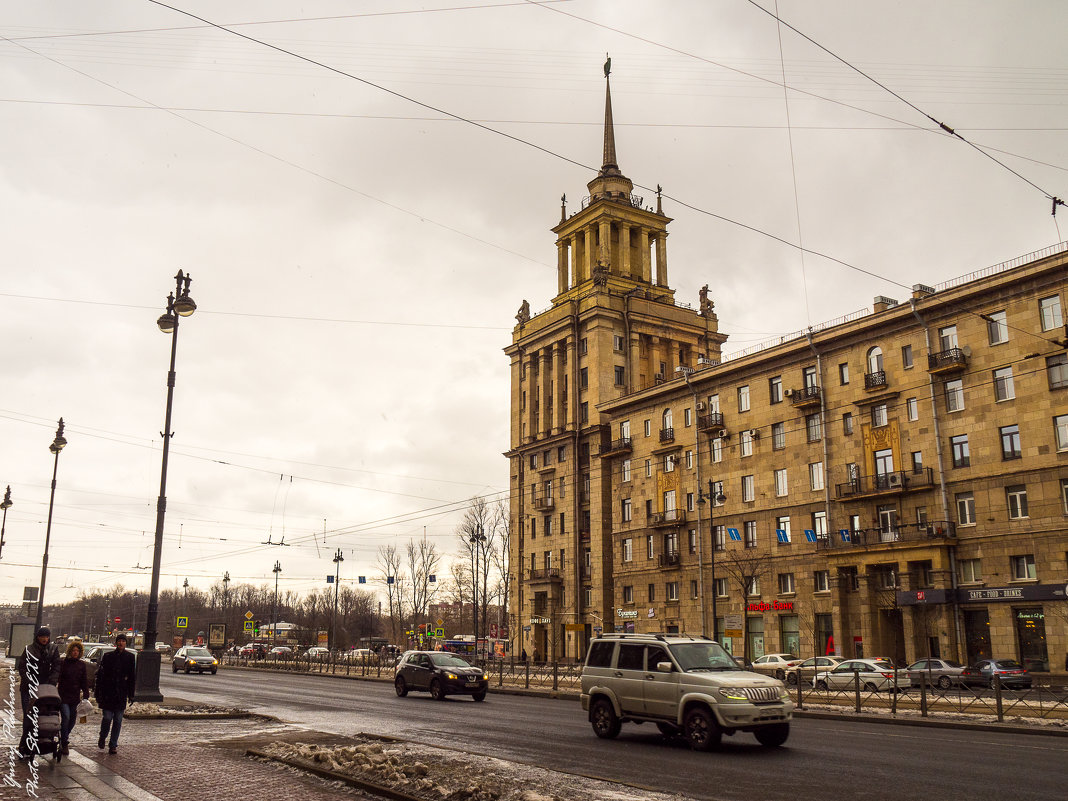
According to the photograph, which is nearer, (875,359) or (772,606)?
(875,359)

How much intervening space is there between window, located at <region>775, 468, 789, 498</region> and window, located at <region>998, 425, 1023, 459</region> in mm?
13503

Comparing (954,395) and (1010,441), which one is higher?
(954,395)

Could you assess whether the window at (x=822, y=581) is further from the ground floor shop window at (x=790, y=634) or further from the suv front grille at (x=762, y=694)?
the suv front grille at (x=762, y=694)

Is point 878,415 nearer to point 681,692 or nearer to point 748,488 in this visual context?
point 748,488

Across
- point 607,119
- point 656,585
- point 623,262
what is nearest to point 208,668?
point 656,585

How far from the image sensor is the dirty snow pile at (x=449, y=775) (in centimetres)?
965

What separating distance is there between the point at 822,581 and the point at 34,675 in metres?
46.0

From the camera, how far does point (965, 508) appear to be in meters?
45.2

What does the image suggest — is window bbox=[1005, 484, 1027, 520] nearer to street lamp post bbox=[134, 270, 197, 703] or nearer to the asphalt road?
the asphalt road

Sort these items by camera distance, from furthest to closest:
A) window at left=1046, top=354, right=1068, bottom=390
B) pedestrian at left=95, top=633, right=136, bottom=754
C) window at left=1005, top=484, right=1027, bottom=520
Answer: window at left=1005, top=484, right=1027, bottom=520 → window at left=1046, top=354, right=1068, bottom=390 → pedestrian at left=95, top=633, right=136, bottom=754

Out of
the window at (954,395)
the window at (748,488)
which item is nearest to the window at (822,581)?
the window at (748,488)

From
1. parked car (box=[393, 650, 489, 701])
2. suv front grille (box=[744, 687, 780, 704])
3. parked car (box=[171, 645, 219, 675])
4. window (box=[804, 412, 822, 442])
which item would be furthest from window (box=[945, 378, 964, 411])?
parked car (box=[171, 645, 219, 675])

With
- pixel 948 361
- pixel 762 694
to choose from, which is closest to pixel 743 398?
pixel 948 361

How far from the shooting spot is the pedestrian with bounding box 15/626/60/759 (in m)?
12.4
